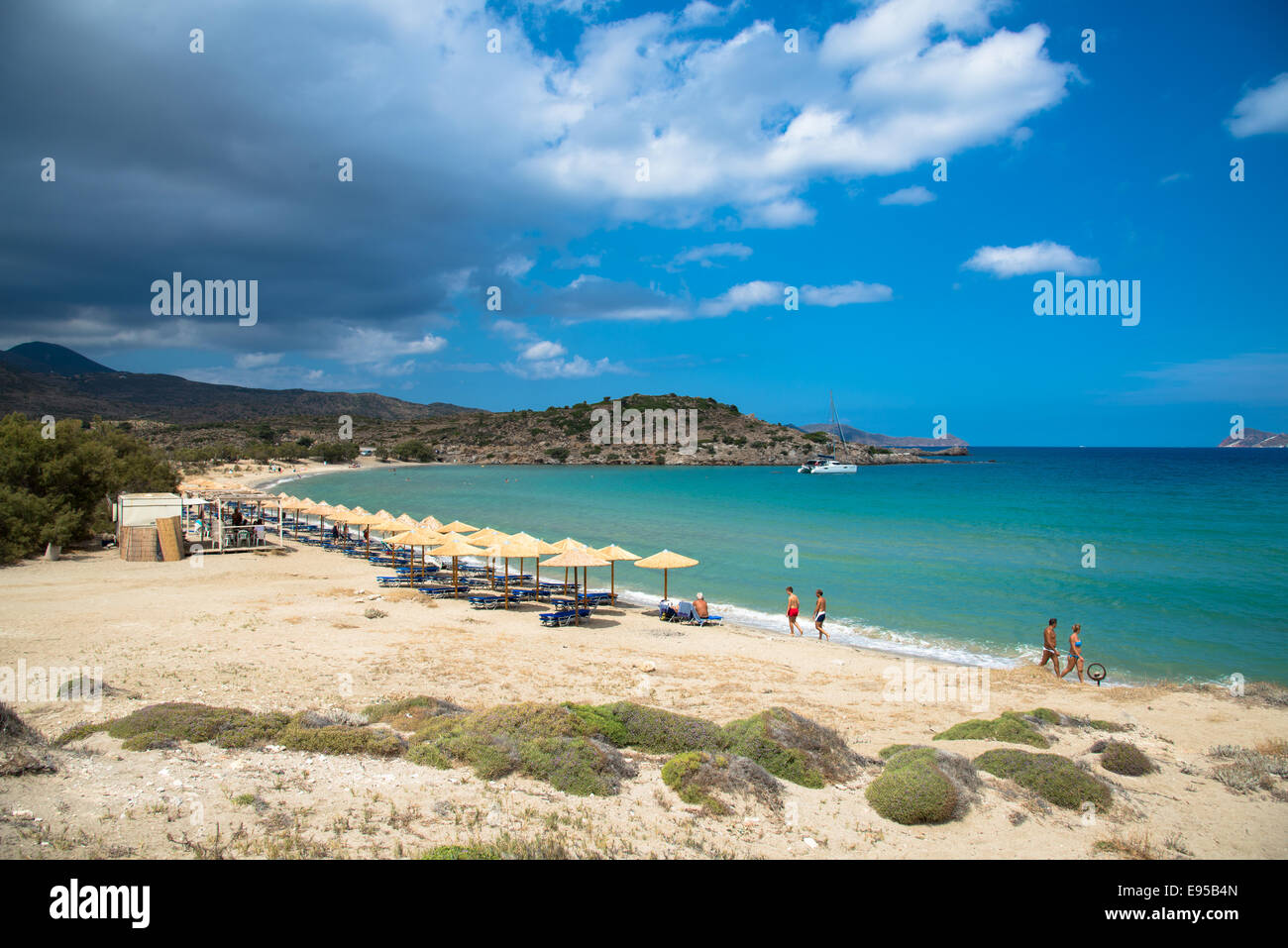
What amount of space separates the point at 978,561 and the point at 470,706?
2159cm

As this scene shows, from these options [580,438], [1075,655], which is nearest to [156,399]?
[580,438]

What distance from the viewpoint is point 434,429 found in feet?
404

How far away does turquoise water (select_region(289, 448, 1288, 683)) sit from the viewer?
47.5 feet

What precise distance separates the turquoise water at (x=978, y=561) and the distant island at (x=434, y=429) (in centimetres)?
4551

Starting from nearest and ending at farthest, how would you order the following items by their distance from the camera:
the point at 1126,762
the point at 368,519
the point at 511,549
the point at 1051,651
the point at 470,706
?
the point at 1126,762 → the point at 470,706 → the point at 1051,651 → the point at 511,549 → the point at 368,519

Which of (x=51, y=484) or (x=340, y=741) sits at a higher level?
(x=51, y=484)

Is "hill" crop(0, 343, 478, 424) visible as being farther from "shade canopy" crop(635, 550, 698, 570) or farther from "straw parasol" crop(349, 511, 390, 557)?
"shade canopy" crop(635, 550, 698, 570)

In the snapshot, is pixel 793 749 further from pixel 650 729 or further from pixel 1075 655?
pixel 1075 655

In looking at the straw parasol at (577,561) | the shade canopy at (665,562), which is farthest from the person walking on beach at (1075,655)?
the straw parasol at (577,561)

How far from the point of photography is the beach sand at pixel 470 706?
14.9ft
